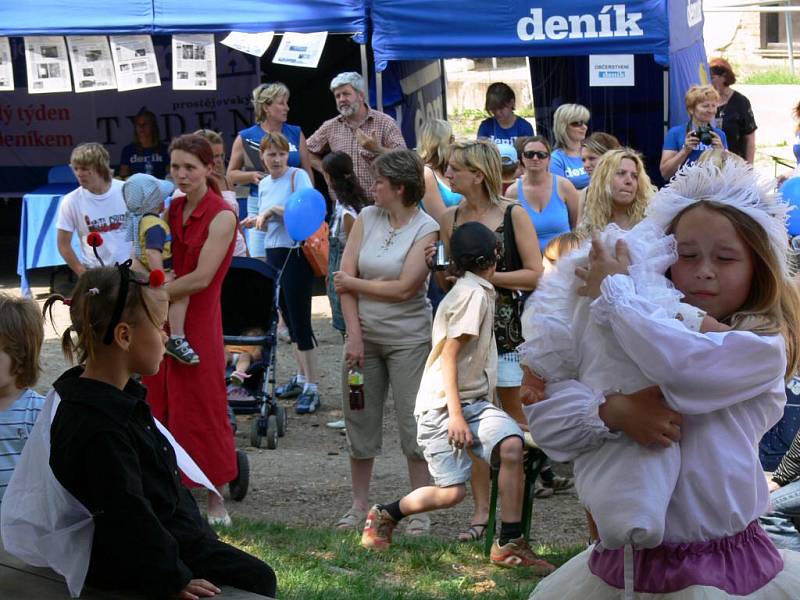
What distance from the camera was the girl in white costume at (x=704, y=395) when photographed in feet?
8.32

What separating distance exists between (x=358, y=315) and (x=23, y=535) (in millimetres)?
3074

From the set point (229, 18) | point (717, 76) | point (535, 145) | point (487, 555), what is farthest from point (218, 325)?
point (717, 76)

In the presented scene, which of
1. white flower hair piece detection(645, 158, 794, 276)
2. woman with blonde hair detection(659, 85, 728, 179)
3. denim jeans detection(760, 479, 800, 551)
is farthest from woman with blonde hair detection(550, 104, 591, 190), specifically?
white flower hair piece detection(645, 158, 794, 276)

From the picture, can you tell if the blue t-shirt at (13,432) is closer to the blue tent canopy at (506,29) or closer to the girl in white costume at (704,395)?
the girl in white costume at (704,395)

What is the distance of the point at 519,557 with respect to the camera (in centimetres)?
526

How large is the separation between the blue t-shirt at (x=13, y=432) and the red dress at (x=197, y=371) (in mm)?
1804

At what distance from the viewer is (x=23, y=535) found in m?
3.05

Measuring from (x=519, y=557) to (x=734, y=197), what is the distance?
2.89 meters

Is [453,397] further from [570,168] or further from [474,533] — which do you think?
[570,168]

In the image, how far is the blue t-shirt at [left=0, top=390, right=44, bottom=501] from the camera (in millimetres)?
4012

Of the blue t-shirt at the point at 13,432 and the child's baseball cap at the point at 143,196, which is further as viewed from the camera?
the child's baseball cap at the point at 143,196

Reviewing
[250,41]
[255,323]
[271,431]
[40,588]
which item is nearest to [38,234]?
[250,41]

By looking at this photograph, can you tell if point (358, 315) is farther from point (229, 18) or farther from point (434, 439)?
point (229, 18)

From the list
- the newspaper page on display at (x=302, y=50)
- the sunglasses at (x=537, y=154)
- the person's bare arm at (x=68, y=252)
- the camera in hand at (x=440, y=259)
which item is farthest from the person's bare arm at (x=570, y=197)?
the newspaper page on display at (x=302, y=50)
